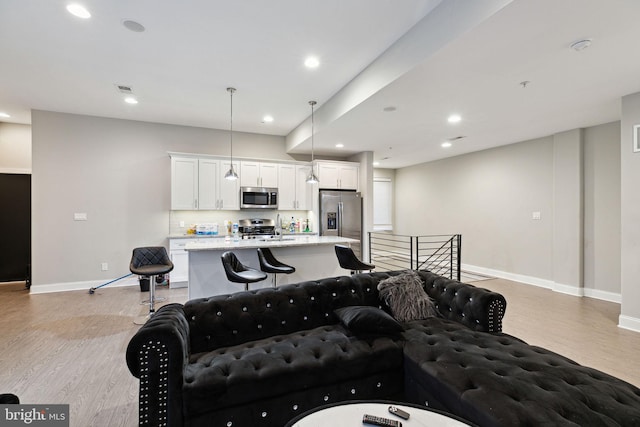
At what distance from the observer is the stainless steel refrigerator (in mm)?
6453

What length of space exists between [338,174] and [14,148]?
6445 millimetres

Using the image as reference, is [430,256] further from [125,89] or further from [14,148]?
[14,148]

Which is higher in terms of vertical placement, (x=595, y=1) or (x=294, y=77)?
(x=294, y=77)

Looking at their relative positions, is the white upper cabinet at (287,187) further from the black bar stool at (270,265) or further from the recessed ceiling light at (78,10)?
the recessed ceiling light at (78,10)

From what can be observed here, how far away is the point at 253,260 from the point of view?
4062 mm

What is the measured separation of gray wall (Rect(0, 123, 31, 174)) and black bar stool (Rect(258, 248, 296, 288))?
5575 millimetres

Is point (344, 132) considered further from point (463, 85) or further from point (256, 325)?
point (256, 325)

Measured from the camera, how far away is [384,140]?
570 cm

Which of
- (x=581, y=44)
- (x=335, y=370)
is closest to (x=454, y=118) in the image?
(x=581, y=44)

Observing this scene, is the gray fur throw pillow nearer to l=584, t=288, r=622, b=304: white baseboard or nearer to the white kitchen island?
the white kitchen island

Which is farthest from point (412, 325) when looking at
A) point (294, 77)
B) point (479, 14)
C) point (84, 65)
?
point (84, 65)

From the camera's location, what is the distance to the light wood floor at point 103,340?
225 cm

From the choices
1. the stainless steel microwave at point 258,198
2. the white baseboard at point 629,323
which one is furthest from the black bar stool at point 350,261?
the white baseboard at point 629,323

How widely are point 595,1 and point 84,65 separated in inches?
193
